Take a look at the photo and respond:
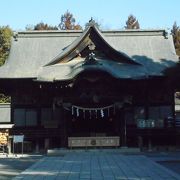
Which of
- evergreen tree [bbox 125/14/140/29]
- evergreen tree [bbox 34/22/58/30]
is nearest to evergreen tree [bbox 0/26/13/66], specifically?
evergreen tree [bbox 34/22/58/30]

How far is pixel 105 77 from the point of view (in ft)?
80.0

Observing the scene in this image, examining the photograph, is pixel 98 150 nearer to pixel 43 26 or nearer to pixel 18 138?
pixel 18 138

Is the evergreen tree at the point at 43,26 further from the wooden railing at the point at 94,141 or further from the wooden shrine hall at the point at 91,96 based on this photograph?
the wooden railing at the point at 94,141

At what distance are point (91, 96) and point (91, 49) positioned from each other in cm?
319

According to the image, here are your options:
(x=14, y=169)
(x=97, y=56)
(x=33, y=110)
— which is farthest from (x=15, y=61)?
(x=14, y=169)

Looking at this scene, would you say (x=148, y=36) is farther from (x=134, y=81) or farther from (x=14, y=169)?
(x=14, y=169)

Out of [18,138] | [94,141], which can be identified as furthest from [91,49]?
[18,138]

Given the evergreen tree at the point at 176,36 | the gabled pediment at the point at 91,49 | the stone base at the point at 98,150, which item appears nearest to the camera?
the stone base at the point at 98,150

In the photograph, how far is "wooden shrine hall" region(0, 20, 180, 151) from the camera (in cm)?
2478

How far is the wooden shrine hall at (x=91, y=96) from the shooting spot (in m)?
24.8

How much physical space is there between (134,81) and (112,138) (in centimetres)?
363

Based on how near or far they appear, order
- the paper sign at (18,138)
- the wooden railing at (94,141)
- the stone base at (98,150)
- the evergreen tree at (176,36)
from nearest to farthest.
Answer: the paper sign at (18,138) → the stone base at (98,150) → the wooden railing at (94,141) → the evergreen tree at (176,36)

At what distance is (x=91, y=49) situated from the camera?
26.2 metres

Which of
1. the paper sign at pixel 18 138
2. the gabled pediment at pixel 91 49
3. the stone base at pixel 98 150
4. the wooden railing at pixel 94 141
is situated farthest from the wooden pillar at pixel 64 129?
the gabled pediment at pixel 91 49
